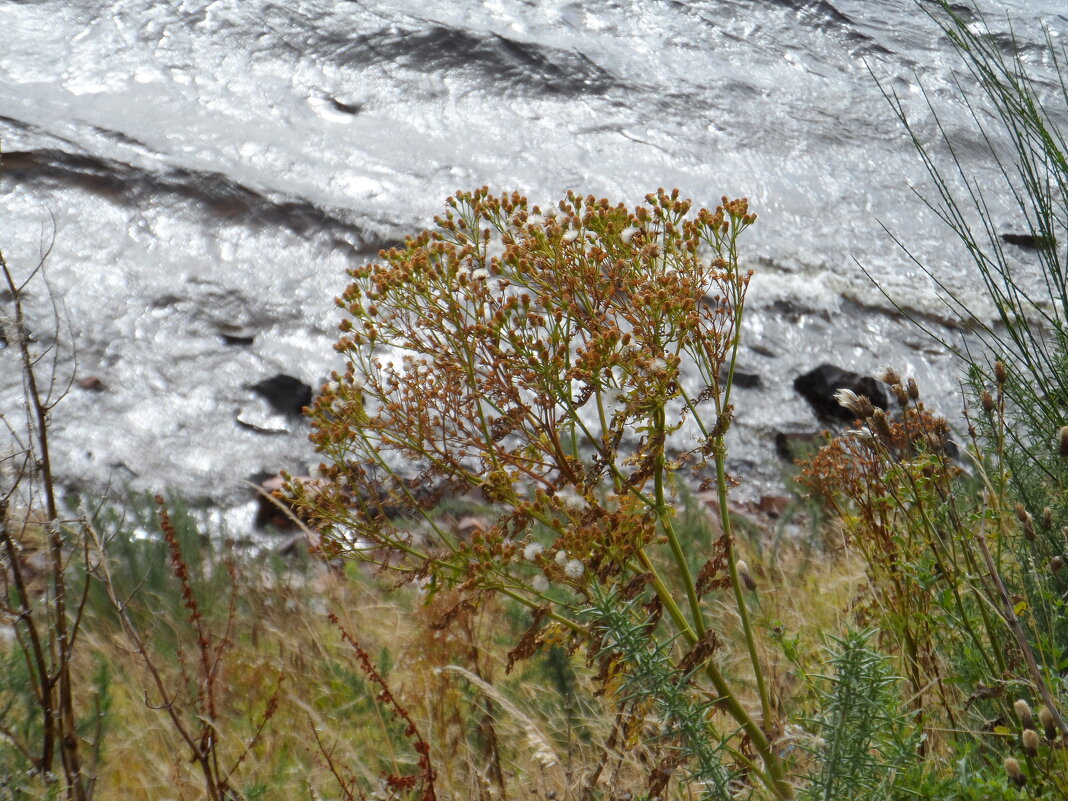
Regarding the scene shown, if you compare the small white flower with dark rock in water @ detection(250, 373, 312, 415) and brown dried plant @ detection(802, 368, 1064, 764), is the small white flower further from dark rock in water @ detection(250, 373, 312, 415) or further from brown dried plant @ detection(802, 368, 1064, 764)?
dark rock in water @ detection(250, 373, 312, 415)

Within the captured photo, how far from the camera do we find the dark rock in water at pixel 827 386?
16.9 ft

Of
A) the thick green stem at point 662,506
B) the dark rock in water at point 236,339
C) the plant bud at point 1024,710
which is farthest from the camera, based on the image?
the dark rock in water at point 236,339

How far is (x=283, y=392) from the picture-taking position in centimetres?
481

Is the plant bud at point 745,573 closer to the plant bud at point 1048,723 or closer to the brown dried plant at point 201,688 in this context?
the plant bud at point 1048,723

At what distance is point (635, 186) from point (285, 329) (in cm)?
229

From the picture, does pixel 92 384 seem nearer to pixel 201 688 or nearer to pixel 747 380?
pixel 201 688

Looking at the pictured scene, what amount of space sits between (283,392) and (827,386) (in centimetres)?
285

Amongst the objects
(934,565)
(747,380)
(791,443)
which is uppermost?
(934,565)

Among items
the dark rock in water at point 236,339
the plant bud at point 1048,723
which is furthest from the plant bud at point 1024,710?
the dark rock in water at point 236,339

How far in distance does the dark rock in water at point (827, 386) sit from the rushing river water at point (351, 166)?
Answer: 96mm

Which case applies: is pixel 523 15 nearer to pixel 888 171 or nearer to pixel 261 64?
pixel 261 64

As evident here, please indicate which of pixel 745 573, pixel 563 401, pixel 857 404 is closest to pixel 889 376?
pixel 857 404

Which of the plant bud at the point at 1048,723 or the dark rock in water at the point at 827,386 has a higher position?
the plant bud at the point at 1048,723

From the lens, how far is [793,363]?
5.29 meters
